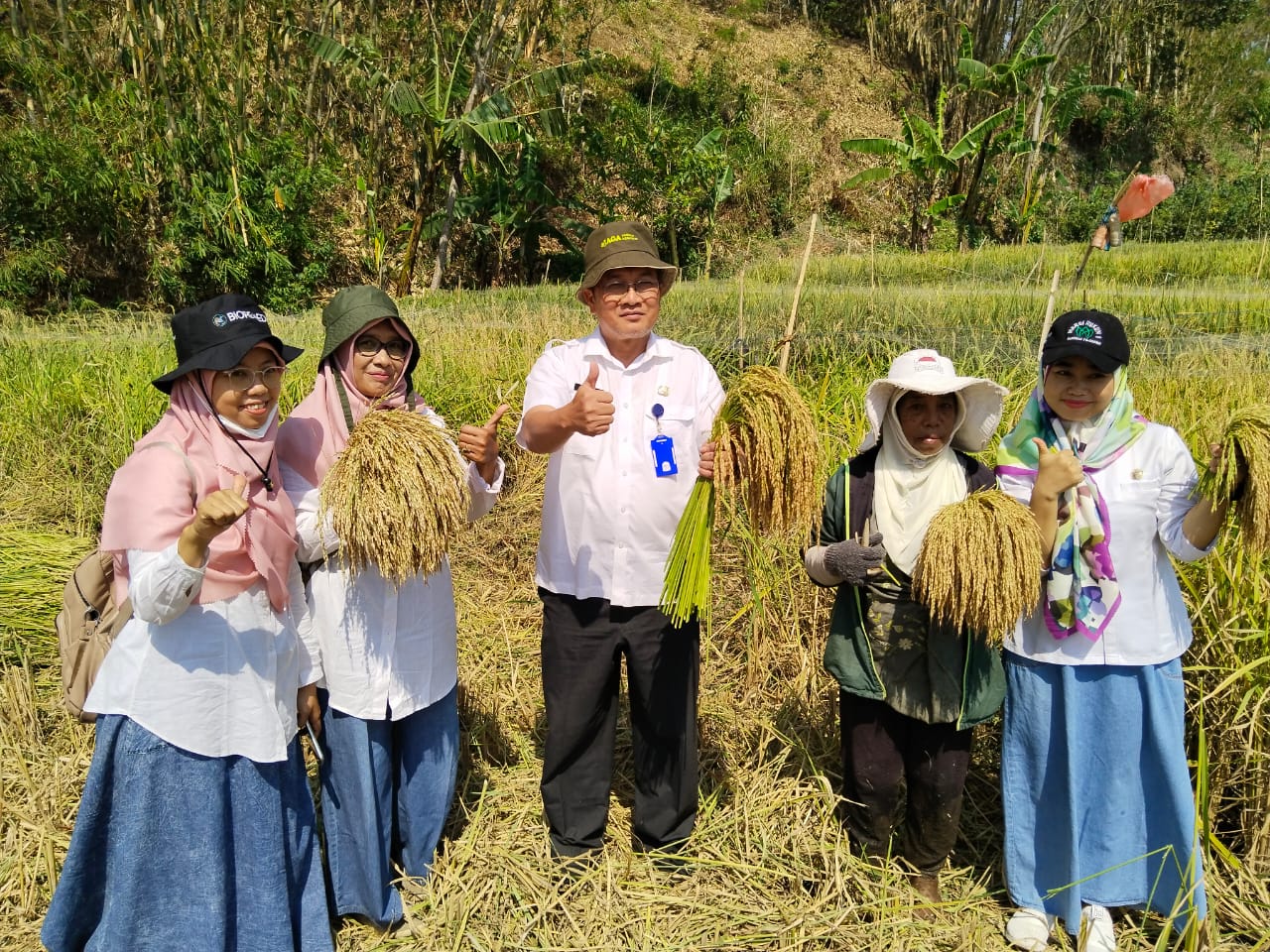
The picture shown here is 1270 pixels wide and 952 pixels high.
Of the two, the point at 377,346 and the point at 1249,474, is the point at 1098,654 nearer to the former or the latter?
the point at 1249,474

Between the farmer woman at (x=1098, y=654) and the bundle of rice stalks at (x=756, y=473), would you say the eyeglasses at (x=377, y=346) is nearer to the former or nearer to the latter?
the bundle of rice stalks at (x=756, y=473)

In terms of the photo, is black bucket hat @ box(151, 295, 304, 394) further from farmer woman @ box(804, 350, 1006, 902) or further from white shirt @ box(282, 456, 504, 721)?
farmer woman @ box(804, 350, 1006, 902)

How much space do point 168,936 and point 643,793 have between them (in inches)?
51.0

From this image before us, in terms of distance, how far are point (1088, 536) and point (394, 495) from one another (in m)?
1.73

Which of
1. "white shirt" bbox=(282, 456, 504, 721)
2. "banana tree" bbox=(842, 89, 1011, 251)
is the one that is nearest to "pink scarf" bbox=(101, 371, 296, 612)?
"white shirt" bbox=(282, 456, 504, 721)

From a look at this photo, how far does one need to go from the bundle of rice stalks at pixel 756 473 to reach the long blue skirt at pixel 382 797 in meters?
0.81

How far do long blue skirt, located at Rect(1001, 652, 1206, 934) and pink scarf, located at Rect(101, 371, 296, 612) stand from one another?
1937 millimetres

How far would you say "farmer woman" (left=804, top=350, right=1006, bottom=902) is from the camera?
2.25 metres

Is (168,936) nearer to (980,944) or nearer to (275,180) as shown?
(980,944)

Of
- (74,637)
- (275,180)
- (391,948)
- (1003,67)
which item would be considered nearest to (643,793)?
(391,948)

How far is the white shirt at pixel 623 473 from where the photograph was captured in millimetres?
2381

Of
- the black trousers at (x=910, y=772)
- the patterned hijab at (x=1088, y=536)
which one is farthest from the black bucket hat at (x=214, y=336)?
the patterned hijab at (x=1088, y=536)

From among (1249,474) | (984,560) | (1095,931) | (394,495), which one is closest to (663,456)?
(394,495)

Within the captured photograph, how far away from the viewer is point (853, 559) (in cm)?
221
